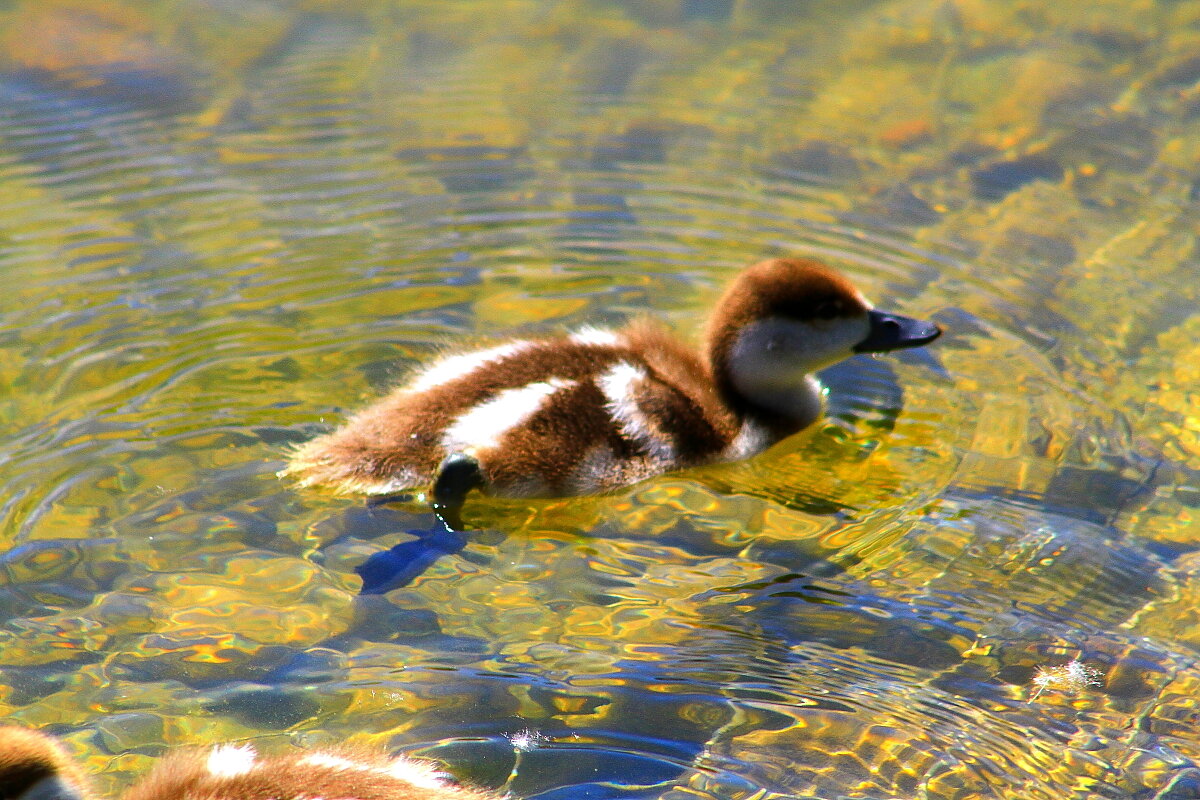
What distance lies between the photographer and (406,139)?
19.6 ft

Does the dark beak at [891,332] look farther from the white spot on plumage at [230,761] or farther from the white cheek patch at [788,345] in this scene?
the white spot on plumage at [230,761]

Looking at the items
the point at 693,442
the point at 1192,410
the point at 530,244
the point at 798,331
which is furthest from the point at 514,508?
the point at 1192,410

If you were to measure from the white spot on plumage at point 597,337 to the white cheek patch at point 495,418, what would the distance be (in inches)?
10.4

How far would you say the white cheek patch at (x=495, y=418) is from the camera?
396 centimetres

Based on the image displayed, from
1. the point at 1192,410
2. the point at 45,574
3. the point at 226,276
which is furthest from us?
the point at 226,276

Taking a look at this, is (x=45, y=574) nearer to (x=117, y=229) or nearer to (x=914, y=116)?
(x=117, y=229)

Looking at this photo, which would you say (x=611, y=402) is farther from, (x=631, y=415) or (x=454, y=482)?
(x=454, y=482)

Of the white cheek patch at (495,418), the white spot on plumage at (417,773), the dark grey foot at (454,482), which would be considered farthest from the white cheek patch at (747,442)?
the white spot on plumage at (417,773)

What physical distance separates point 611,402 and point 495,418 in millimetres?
347

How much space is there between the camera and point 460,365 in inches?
164

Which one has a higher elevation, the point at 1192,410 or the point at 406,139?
the point at 406,139

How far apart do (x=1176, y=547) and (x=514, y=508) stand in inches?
71.1

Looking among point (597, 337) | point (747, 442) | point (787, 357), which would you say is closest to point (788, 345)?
point (787, 357)

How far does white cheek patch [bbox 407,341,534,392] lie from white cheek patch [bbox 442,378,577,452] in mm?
149
